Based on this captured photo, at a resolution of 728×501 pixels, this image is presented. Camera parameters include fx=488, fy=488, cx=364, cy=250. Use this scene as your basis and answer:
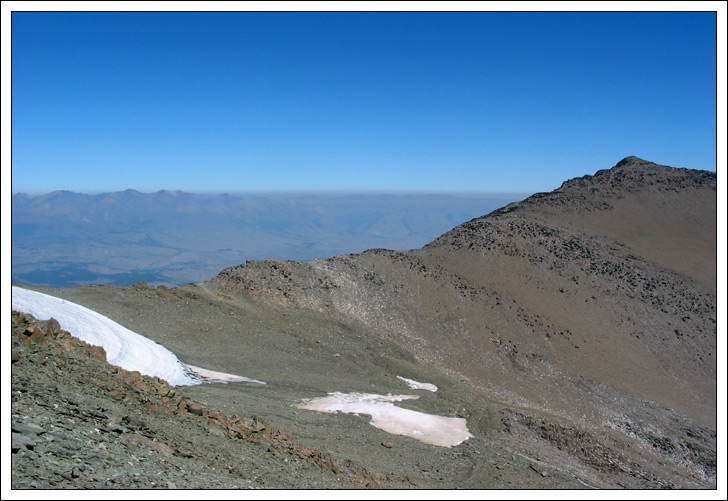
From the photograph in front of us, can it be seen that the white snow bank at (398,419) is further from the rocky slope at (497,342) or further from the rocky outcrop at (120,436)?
the rocky outcrop at (120,436)

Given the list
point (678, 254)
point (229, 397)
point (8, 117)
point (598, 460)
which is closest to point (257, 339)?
point (229, 397)

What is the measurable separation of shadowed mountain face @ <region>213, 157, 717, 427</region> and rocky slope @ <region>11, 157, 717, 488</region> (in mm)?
137

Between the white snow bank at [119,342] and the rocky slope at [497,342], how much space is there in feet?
3.51

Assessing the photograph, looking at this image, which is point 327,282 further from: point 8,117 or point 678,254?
point 678,254

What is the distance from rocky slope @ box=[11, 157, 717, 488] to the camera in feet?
51.4

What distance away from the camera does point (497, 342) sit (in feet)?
101

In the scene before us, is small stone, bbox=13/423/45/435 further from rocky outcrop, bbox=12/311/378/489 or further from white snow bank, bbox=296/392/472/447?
white snow bank, bbox=296/392/472/447

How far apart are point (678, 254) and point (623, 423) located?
2699 cm

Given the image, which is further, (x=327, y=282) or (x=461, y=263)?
(x=461, y=263)

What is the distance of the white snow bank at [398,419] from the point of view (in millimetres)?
16031

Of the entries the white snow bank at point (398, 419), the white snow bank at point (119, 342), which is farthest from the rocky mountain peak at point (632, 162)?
Answer: the white snow bank at point (119, 342)

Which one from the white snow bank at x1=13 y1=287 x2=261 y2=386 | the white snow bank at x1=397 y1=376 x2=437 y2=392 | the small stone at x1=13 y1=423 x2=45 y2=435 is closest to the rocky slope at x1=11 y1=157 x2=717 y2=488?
the white snow bank at x1=397 y1=376 x2=437 y2=392

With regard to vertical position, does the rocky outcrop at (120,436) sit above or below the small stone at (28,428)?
below

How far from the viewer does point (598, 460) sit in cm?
1792
